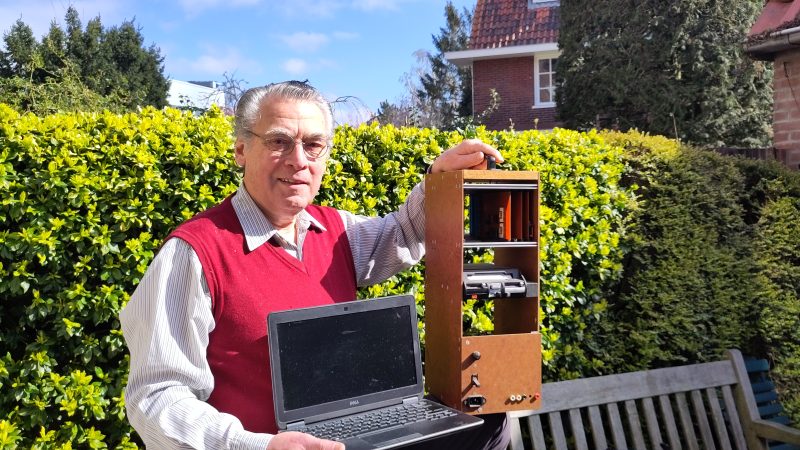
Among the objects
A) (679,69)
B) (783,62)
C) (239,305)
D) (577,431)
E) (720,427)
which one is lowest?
(720,427)

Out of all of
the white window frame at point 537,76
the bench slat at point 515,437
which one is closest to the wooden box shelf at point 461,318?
the bench slat at point 515,437

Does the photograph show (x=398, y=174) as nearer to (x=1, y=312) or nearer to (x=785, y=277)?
(x=1, y=312)

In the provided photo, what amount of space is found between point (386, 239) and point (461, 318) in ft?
1.78

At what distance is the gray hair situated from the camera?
2.07 m

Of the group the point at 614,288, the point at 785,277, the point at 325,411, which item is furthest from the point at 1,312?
the point at 785,277

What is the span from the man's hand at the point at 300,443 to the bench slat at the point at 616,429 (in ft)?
7.46

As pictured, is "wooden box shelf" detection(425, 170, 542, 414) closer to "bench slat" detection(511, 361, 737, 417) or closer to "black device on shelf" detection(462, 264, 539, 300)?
"black device on shelf" detection(462, 264, 539, 300)

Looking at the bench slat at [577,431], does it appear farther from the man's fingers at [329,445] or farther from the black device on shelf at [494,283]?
the man's fingers at [329,445]

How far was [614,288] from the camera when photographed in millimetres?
4641

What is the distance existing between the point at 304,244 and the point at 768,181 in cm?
442

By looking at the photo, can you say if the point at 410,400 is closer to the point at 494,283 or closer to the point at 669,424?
the point at 494,283

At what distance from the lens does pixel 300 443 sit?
1674 millimetres

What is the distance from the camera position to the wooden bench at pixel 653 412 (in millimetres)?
3314

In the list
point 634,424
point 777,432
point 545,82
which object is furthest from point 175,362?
point 545,82
